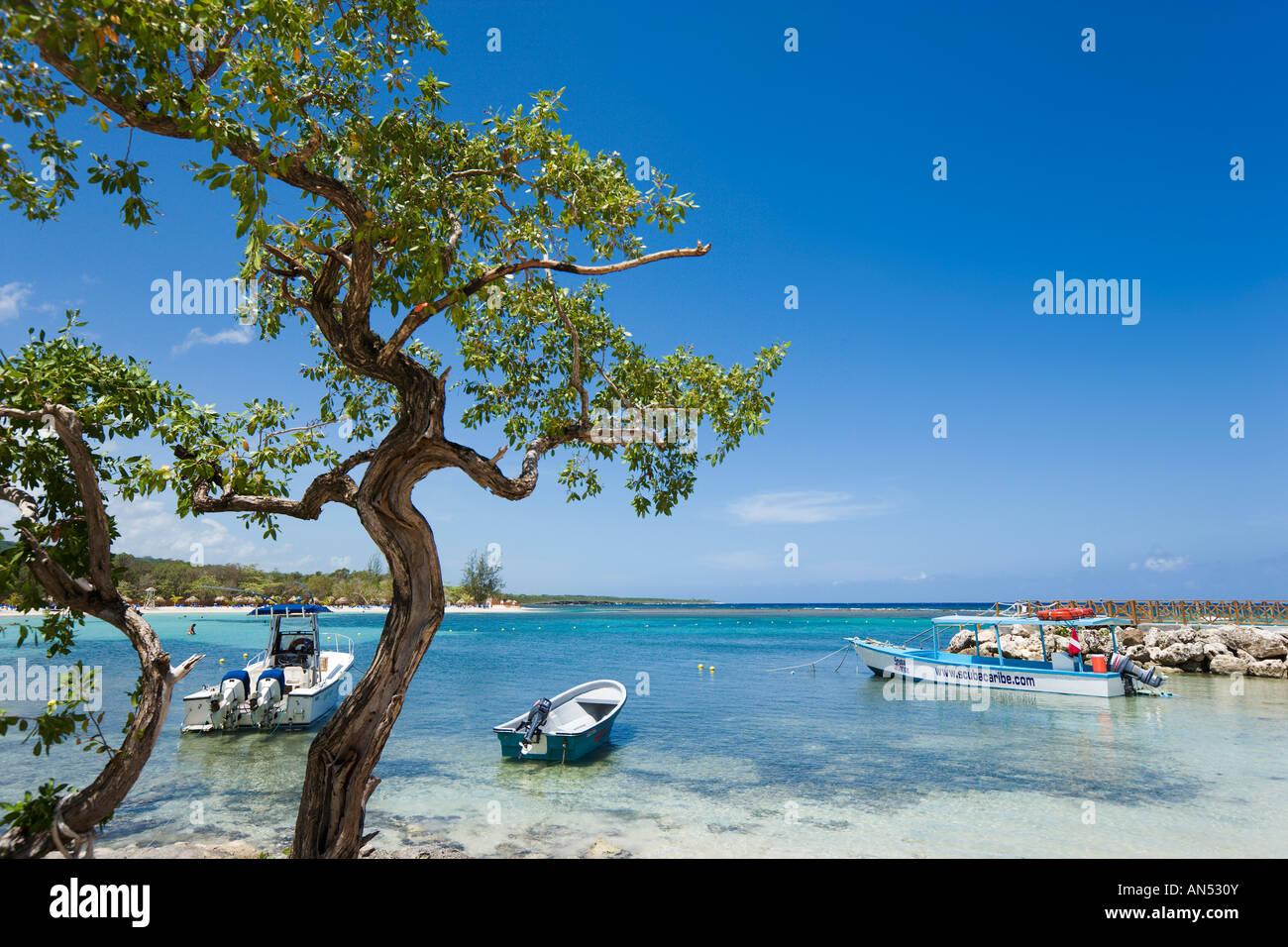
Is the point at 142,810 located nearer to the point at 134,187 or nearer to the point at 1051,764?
the point at 134,187

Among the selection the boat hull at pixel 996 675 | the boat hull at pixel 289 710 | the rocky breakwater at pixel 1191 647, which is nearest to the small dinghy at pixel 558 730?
the boat hull at pixel 289 710

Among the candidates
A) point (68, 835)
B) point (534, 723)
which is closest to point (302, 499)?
point (68, 835)

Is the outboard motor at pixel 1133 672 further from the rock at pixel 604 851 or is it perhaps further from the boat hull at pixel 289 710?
the boat hull at pixel 289 710

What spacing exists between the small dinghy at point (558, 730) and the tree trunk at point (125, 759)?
11519mm

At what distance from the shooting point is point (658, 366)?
701cm

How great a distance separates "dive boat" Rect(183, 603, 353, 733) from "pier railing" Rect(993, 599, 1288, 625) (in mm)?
38514

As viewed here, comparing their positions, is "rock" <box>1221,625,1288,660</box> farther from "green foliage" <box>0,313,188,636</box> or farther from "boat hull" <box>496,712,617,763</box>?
"green foliage" <box>0,313,188,636</box>

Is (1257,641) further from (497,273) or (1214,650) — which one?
(497,273)

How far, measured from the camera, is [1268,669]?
3084 cm

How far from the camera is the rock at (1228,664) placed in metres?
31.6
